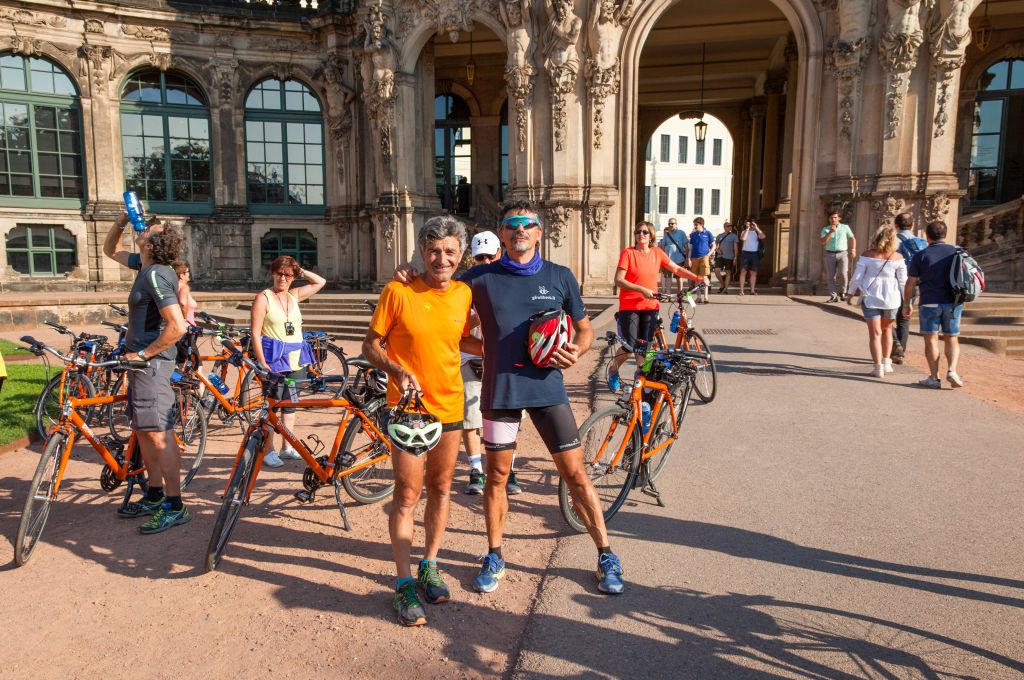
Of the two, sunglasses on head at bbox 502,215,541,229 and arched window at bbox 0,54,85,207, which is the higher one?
arched window at bbox 0,54,85,207

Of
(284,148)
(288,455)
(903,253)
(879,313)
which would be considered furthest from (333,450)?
(284,148)

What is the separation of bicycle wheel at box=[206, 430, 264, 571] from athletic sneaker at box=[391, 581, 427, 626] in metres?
1.13

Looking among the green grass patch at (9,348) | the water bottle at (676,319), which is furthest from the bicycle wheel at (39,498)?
the green grass patch at (9,348)

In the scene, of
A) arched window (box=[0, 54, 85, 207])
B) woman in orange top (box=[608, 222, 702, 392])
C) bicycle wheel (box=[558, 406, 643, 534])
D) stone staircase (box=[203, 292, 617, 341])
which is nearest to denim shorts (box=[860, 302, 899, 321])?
woman in orange top (box=[608, 222, 702, 392])

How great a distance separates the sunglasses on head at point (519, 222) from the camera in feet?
11.7

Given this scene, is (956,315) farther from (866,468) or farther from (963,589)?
(963,589)

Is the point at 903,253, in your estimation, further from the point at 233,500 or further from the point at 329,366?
the point at 233,500

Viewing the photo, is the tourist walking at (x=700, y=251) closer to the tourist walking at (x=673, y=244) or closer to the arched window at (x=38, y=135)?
the tourist walking at (x=673, y=244)

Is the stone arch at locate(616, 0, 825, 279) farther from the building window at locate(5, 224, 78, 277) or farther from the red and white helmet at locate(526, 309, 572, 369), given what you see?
the building window at locate(5, 224, 78, 277)

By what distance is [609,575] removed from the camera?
3508mm

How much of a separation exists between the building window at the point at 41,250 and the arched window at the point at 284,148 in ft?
17.2

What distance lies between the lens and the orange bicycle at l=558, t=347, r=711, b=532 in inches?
175

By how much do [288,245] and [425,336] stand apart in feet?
66.2

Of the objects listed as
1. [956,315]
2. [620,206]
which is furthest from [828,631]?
[620,206]
